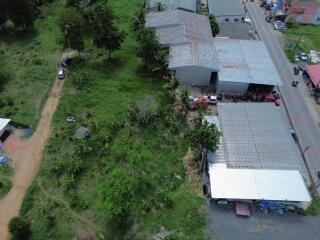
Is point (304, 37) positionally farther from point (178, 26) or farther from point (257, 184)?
point (257, 184)

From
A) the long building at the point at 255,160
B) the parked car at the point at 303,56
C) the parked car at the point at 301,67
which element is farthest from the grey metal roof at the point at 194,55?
the parked car at the point at 303,56

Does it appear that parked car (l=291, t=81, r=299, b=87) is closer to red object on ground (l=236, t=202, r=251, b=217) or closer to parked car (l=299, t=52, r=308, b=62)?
parked car (l=299, t=52, r=308, b=62)

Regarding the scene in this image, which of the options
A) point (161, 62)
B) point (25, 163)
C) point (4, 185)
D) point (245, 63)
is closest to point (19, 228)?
point (4, 185)

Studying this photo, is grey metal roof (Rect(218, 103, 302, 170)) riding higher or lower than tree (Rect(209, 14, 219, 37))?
lower

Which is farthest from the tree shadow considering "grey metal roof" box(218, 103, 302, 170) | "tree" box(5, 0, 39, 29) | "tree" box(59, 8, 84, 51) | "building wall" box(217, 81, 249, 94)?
"grey metal roof" box(218, 103, 302, 170)

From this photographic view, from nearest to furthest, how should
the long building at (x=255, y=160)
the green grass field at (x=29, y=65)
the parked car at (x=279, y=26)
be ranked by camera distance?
the long building at (x=255, y=160)
the green grass field at (x=29, y=65)
the parked car at (x=279, y=26)

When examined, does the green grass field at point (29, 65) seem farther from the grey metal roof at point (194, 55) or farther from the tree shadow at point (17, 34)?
the grey metal roof at point (194, 55)

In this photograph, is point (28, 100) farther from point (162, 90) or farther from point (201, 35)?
point (201, 35)
